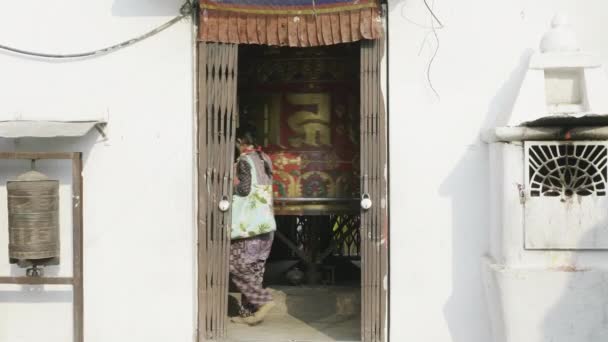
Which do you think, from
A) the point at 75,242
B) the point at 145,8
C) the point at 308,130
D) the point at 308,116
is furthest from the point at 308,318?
the point at 145,8

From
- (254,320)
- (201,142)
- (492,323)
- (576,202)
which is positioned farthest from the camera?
(254,320)

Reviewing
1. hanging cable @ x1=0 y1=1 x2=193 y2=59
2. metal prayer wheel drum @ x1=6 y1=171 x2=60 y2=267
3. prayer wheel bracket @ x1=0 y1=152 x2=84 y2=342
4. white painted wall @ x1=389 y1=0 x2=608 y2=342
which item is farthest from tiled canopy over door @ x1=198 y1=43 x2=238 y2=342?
white painted wall @ x1=389 y1=0 x2=608 y2=342

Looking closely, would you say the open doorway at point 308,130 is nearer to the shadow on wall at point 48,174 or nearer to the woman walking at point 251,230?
the woman walking at point 251,230

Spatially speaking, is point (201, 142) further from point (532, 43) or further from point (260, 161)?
point (532, 43)

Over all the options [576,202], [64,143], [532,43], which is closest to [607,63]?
[532,43]

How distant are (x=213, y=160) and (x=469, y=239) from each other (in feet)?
7.66

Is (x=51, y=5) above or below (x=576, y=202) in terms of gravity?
above

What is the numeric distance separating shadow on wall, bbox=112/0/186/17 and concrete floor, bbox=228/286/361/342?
302cm

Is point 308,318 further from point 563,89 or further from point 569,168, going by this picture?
point 563,89

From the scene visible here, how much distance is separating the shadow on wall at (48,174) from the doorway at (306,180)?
3.87 feet

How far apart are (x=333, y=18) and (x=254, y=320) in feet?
9.92

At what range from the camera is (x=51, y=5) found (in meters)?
6.52

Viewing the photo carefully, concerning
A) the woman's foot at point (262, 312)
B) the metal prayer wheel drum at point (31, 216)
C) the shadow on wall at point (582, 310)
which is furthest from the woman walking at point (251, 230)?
the shadow on wall at point (582, 310)

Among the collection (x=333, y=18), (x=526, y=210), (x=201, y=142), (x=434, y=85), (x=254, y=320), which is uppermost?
(x=333, y=18)
